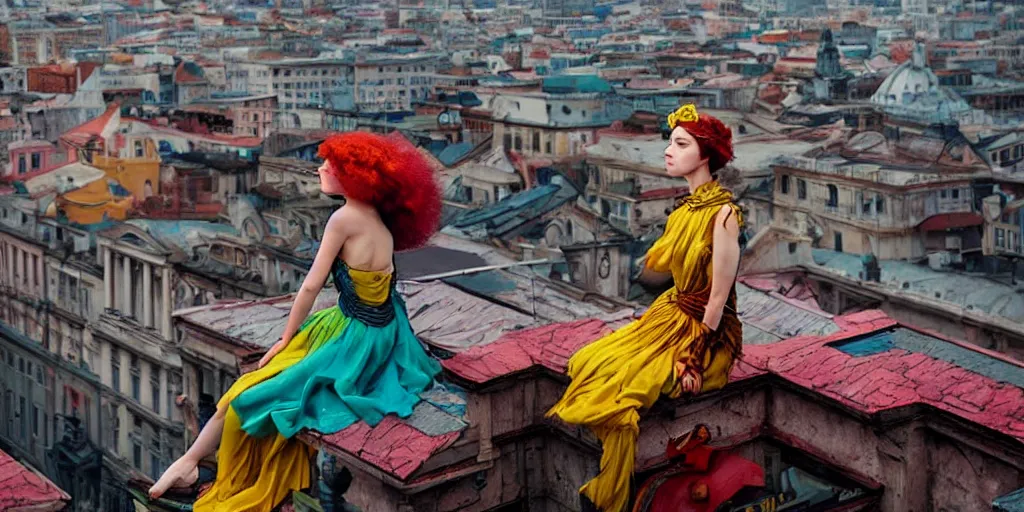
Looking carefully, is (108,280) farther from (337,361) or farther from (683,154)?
(683,154)

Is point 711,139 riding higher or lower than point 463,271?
higher

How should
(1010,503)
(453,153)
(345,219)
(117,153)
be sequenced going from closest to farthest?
(1010,503) → (345,219) → (117,153) → (453,153)

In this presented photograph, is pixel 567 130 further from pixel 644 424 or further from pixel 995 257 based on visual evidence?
pixel 644 424

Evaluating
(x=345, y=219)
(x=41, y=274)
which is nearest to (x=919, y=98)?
(x=41, y=274)

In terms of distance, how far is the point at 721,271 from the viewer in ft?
20.2

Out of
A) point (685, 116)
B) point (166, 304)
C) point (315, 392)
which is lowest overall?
point (166, 304)

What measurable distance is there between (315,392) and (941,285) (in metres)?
17.5

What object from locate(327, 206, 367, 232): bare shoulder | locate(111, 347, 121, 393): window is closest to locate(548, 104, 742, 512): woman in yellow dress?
locate(327, 206, 367, 232): bare shoulder

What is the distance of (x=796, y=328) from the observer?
45.7 feet

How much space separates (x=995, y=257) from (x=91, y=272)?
13590mm

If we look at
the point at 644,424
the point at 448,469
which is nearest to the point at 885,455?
the point at 644,424

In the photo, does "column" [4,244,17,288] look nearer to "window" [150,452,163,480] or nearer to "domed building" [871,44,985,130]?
"window" [150,452,163,480]

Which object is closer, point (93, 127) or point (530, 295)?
point (530, 295)

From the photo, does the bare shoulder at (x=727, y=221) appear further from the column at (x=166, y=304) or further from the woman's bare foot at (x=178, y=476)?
the column at (x=166, y=304)
